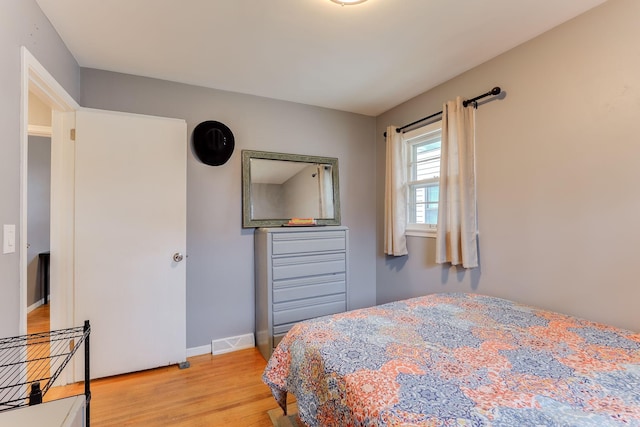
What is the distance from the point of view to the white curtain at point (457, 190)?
225 centimetres

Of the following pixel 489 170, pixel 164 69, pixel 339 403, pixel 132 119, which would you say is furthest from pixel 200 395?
pixel 489 170

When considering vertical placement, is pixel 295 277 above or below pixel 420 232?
below

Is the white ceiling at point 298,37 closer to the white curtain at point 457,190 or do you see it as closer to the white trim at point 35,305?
the white curtain at point 457,190

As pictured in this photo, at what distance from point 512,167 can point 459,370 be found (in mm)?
1564

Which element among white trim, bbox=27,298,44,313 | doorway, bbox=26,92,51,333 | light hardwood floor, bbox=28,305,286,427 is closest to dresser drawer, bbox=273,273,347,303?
light hardwood floor, bbox=28,305,286,427

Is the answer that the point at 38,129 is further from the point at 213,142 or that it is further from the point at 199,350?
the point at 199,350

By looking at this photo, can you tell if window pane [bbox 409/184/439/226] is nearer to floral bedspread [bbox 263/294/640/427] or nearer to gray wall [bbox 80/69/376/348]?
gray wall [bbox 80/69/376/348]

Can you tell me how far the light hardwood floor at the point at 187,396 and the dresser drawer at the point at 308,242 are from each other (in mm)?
963

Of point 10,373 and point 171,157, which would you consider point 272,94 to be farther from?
point 10,373

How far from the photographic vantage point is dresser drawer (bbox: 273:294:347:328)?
2486 millimetres

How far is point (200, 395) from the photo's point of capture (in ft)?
6.51

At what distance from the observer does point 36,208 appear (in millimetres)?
3881

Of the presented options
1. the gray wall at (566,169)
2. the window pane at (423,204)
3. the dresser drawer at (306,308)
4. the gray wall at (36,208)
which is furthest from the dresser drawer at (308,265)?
the gray wall at (36,208)

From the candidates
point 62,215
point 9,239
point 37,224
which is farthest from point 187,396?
point 37,224
